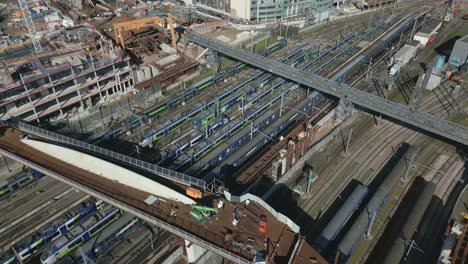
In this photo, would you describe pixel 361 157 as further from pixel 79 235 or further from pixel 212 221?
pixel 79 235

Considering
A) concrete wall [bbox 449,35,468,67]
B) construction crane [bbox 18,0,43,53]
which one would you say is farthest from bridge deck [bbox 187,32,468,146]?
construction crane [bbox 18,0,43,53]

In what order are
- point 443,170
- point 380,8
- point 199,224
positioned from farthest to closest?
point 380,8
point 443,170
point 199,224

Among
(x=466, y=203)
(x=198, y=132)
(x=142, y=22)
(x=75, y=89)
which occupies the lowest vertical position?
(x=466, y=203)

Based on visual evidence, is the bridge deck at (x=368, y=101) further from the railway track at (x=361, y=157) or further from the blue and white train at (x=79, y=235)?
the blue and white train at (x=79, y=235)

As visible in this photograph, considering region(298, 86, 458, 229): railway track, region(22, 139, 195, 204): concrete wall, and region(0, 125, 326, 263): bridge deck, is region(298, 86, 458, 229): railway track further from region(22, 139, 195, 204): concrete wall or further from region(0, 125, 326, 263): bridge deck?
region(22, 139, 195, 204): concrete wall

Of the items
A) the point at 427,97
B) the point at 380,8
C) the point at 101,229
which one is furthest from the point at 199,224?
the point at 380,8

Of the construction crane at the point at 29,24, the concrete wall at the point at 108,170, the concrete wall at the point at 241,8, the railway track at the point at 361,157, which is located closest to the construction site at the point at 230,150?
the concrete wall at the point at 108,170

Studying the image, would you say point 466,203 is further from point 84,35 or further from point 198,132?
point 84,35

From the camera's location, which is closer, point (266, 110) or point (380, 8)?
point (266, 110)
